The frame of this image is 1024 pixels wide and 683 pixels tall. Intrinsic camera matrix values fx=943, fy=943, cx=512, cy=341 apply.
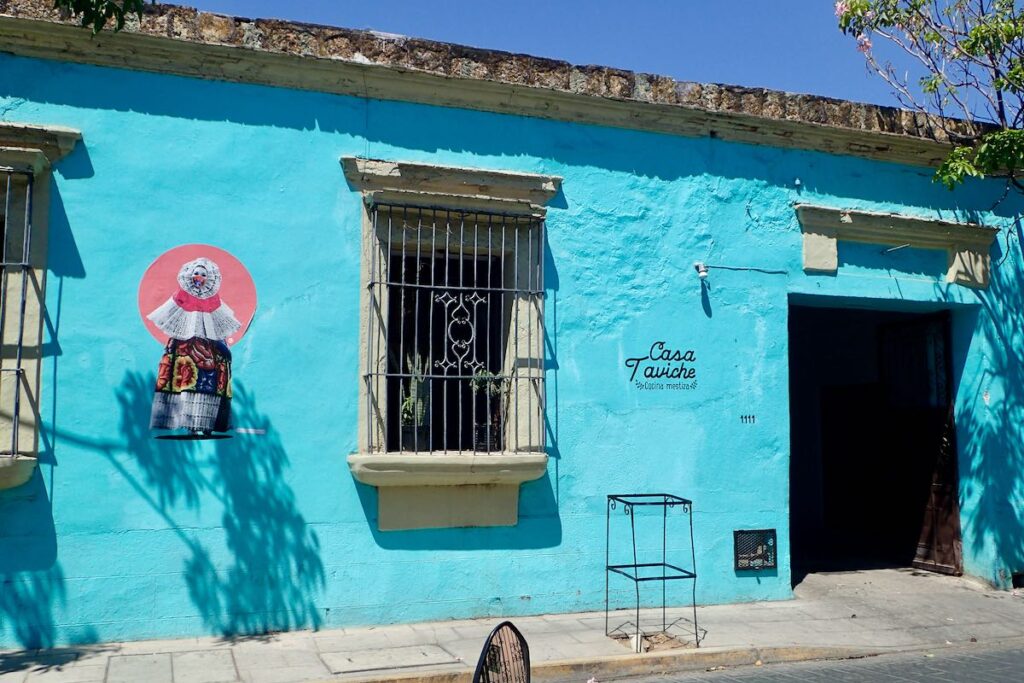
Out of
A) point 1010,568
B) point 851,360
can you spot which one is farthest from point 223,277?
point 851,360

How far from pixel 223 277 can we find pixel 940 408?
654 centimetres

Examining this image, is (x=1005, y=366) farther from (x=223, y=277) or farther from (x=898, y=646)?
(x=223, y=277)

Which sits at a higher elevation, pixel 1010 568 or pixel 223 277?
pixel 223 277

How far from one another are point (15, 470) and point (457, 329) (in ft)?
9.86

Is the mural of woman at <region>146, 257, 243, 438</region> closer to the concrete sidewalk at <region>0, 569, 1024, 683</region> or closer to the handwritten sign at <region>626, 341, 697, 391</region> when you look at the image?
the concrete sidewalk at <region>0, 569, 1024, 683</region>

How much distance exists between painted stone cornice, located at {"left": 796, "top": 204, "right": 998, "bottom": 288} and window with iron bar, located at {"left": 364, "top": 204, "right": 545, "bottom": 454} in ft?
8.15

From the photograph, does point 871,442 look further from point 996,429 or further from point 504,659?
point 504,659

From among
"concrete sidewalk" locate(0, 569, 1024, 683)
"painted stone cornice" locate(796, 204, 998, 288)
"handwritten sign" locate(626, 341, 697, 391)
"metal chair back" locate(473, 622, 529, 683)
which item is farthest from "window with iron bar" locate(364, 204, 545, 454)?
"metal chair back" locate(473, 622, 529, 683)

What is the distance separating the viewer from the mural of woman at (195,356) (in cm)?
603

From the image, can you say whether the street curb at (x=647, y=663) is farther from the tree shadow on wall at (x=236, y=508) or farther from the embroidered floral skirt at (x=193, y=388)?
the embroidered floral skirt at (x=193, y=388)

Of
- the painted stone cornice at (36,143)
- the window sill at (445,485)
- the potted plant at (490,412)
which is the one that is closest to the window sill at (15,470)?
the painted stone cornice at (36,143)

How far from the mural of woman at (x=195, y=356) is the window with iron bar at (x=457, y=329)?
0.98 metres

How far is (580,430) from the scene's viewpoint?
712cm

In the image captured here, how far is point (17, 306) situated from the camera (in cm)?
584
